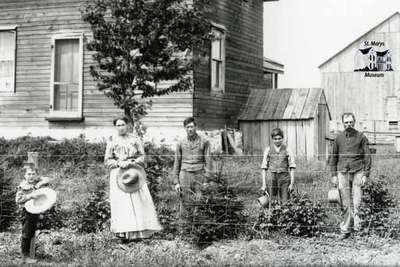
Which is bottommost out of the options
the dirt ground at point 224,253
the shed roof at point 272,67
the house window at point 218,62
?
the dirt ground at point 224,253

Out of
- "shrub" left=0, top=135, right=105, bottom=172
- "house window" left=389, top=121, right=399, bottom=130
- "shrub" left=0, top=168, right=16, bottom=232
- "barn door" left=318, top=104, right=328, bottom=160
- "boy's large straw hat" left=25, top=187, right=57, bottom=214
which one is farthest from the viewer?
"house window" left=389, top=121, right=399, bottom=130

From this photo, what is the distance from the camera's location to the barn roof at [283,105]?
1956 cm

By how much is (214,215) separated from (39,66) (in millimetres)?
11820

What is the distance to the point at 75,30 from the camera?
61.3ft

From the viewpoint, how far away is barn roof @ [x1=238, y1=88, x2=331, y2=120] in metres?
19.6

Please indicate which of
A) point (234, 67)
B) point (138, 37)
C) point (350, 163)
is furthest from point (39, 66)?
point (350, 163)

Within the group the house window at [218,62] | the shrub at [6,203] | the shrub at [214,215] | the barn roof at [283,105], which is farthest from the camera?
the barn roof at [283,105]

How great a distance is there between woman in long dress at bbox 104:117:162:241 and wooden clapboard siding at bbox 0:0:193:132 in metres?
9.35

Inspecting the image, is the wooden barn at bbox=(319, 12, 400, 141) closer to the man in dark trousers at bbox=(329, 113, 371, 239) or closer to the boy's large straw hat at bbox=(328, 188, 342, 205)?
the man in dark trousers at bbox=(329, 113, 371, 239)

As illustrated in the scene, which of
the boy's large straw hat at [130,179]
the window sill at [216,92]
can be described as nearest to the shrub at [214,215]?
the boy's large straw hat at [130,179]

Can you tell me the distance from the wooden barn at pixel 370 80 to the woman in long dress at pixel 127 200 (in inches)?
1009

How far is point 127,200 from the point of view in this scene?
875 cm

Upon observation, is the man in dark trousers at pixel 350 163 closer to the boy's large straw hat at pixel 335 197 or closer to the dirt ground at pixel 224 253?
the boy's large straw hat at pixel 335 197

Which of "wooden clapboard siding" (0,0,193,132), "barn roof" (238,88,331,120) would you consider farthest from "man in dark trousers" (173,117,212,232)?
"barn roof" (238,88,331,120)
